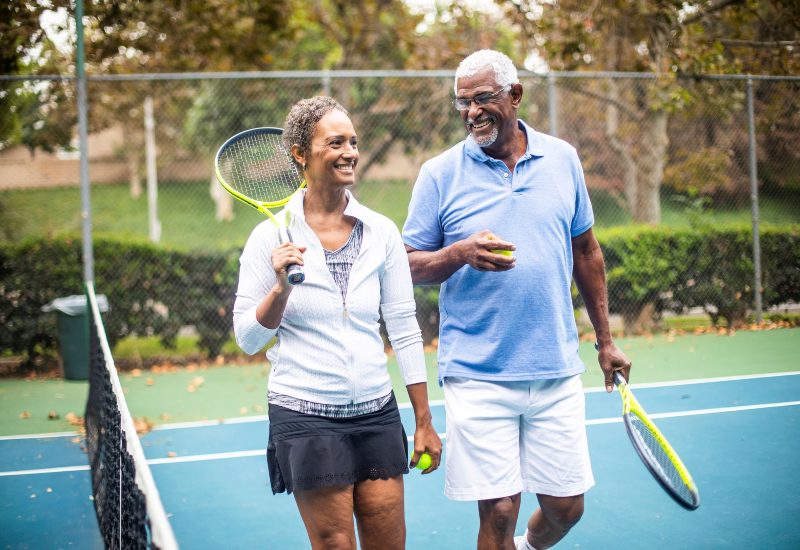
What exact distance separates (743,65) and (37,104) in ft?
29.8

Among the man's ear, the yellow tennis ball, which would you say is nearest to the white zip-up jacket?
the yellow tennis ball

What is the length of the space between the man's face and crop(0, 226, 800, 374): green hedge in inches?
281

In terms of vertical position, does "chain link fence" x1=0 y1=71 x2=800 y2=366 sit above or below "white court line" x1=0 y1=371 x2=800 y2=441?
above

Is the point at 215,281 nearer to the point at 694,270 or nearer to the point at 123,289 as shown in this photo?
the point at 123,289

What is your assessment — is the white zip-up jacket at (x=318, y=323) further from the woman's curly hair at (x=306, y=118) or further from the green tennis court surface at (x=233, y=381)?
the green tennis court surface at (x=233, y=381)

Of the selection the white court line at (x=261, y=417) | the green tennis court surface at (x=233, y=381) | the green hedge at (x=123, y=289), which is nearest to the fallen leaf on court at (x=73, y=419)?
the green tennis court surface at (x=233, y=381)

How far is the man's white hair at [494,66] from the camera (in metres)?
3.44

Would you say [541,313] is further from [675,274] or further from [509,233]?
[675,274]

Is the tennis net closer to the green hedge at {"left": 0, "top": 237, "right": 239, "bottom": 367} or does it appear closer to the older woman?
the older woman

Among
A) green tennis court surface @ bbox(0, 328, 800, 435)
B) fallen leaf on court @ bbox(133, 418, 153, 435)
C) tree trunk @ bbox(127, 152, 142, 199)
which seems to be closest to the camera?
fallen leaf on court @ bbox(133, 418, 153, 435)

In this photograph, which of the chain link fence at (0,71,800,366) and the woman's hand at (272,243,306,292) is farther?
the chain link fence at (0,71,800,366)

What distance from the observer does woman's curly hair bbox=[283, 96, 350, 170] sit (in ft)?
10.3

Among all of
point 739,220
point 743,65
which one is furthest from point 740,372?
point 743,65

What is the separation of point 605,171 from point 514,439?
50.0ft
